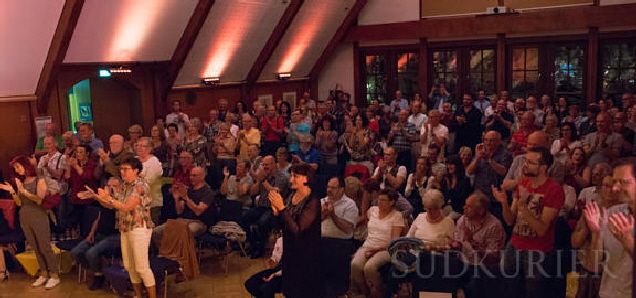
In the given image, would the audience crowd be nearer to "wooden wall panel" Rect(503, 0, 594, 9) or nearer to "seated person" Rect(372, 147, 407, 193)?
"seated person" Rect(372, 147, 407, 193)

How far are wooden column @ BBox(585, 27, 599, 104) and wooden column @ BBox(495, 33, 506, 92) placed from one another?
5.36ft

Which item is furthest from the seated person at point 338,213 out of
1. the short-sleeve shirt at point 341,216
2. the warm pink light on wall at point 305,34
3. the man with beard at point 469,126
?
the warm pink light on wall at point 305,34

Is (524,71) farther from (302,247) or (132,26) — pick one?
(302,247)

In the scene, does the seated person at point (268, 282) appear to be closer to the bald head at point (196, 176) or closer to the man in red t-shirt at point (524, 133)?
the bald head at point (196, 176)

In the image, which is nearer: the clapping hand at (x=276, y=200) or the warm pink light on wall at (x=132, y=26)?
A: the clapping hand at (x=276, y=200)

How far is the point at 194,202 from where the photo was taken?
664 cm

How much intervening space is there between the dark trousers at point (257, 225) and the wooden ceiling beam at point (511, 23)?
7.70 metres

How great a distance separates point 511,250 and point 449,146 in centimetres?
542

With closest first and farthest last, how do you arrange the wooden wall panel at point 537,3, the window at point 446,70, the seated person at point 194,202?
1. the seated person at point 194,202
2. the wooden wall panel at point 537,3
3. the window at point 446,70

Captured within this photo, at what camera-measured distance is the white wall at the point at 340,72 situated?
1523cm

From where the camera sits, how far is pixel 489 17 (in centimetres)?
1273

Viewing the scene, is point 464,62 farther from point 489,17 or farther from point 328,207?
point 328,207

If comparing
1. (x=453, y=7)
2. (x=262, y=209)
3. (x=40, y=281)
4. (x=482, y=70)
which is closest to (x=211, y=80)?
(x=453, y=7)

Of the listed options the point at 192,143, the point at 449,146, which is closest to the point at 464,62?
the point at 449,146
